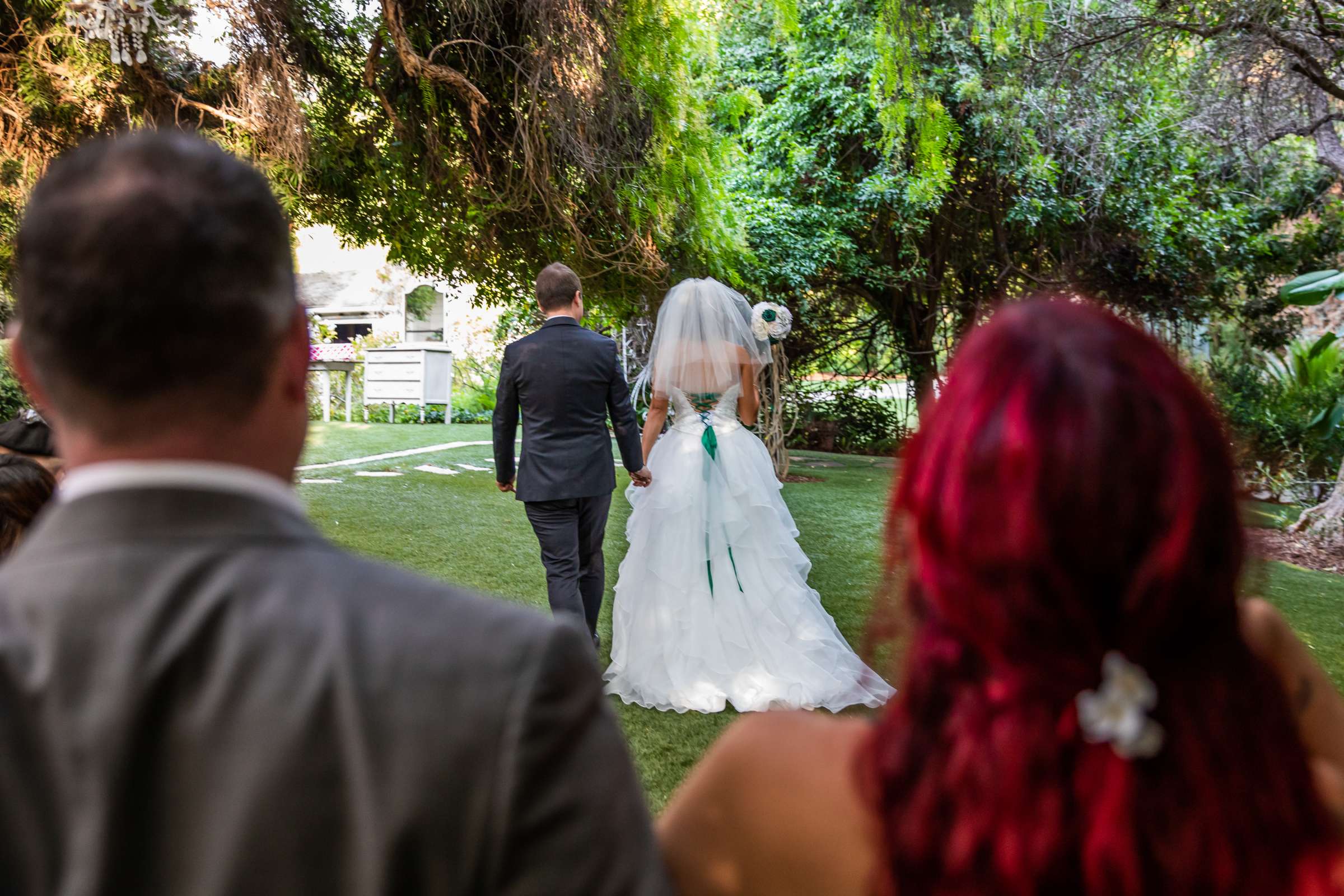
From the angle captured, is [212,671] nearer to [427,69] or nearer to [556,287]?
[556,287]

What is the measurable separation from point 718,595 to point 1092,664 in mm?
4465

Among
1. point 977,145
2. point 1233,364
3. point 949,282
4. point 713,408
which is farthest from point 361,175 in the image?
point 1233,364

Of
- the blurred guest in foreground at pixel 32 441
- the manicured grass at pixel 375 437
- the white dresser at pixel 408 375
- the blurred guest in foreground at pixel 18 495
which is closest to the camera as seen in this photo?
the blurred guest in foreground at pixel 18 495

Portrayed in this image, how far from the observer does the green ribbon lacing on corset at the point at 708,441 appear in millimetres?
5410

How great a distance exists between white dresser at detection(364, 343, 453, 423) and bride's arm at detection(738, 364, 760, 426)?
56.3 feet

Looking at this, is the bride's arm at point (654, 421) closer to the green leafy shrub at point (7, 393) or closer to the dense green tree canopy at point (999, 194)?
the dense green tree canopy at point (999, 194)

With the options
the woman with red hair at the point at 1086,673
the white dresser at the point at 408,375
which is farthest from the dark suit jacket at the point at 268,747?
the white dresser at the point at 408,375

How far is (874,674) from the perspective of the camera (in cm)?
544

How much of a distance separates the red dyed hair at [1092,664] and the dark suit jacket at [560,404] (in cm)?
428

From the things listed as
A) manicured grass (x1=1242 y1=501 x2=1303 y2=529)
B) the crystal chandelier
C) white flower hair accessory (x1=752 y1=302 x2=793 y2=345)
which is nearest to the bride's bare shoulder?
white flower hair accessory (x1=752 y1=302 x2=793 y2=345)

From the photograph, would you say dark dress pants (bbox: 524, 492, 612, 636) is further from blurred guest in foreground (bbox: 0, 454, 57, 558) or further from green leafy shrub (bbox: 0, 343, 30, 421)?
green leafy shrub (bbox: 0, 343, 30, 421)

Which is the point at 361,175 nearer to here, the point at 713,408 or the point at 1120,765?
the point at 713,408

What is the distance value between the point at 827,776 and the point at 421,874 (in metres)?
0.43

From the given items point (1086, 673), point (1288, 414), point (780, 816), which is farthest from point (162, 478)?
point (1288, 414)
